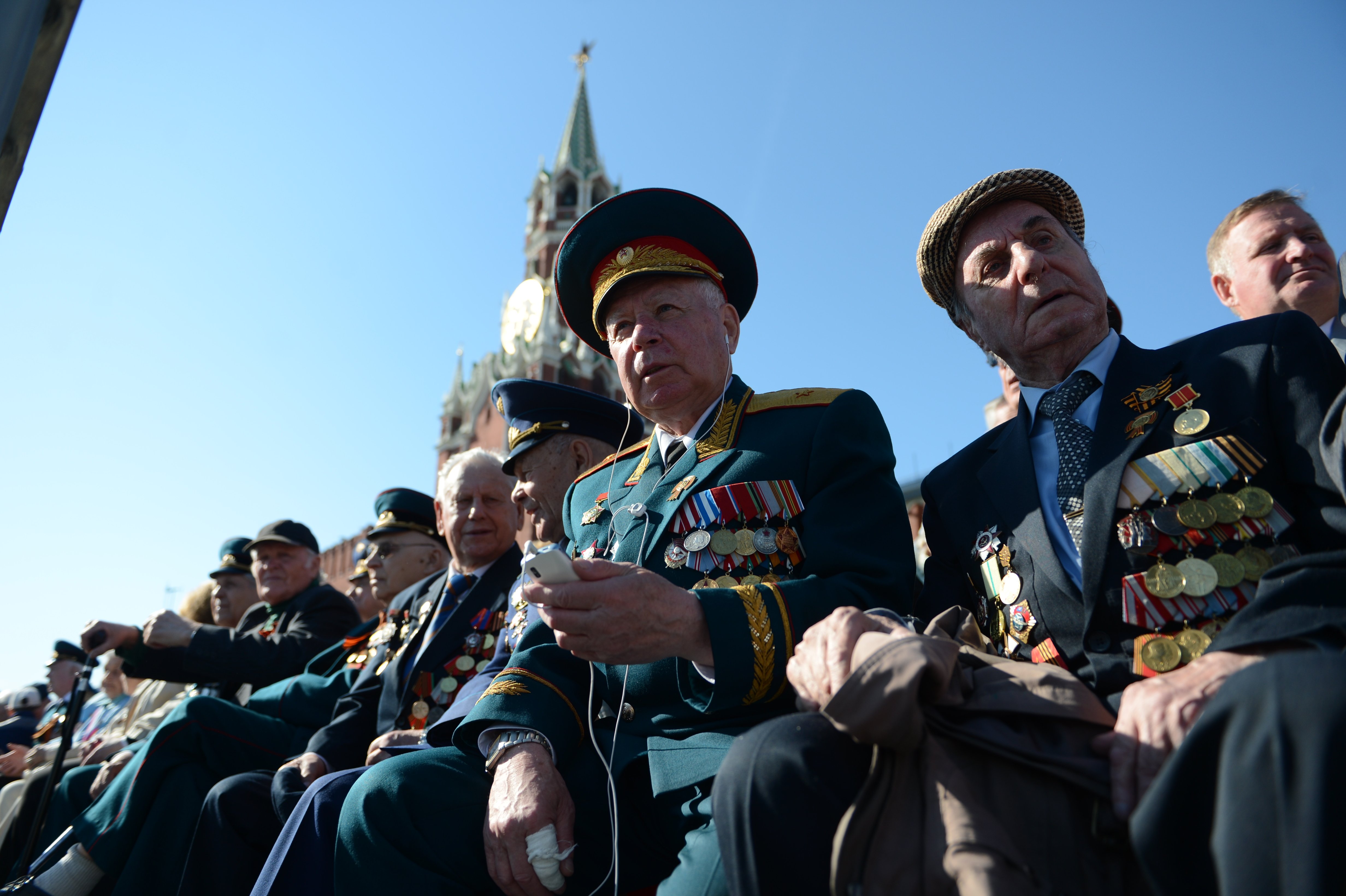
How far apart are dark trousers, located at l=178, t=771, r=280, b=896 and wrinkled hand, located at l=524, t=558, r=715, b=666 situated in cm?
226

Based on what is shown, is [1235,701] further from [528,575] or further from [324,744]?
[324,744]

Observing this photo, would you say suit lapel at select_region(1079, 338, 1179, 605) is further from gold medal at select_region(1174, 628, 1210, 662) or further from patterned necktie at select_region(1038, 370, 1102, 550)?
gold medal at select_region(1174, 628, 1210, 662)

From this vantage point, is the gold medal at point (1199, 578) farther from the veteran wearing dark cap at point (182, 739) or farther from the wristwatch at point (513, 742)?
the veteran wearing dark cap at point (182, 739)

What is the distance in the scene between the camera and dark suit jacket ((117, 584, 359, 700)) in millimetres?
4910

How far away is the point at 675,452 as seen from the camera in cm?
278

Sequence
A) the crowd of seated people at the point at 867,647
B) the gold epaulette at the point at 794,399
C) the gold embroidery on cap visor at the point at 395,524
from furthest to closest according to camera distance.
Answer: the gold embroidery on cap visor at the point at 395,524, the gold epaulette at the point at 794,399, the crowd of seated people at the point at 867,647

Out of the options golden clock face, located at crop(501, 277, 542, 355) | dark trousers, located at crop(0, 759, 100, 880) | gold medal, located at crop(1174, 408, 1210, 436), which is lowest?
dark trousers, located at crop(0, 759, 100, 880)

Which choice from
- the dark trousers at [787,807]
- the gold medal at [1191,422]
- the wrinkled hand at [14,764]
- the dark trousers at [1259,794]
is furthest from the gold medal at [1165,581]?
the wrinkled hand at [14,764]

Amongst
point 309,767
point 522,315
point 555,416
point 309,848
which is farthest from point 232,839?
point 522,315

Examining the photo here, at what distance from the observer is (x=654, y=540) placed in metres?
2.45

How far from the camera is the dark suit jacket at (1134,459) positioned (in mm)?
1879

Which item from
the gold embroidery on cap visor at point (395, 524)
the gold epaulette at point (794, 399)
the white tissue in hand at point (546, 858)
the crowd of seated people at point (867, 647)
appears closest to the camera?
the crowd of seated people at point (867, 647)

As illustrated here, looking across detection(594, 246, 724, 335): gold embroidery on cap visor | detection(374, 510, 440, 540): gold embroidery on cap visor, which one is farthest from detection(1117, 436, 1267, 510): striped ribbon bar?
detection(374, 510, 440, 540): gold embroidery on cap visor

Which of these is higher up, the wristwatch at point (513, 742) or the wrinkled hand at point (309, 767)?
the wristwatch at point (513, 742)
